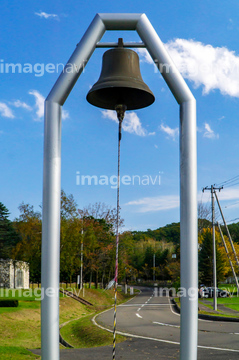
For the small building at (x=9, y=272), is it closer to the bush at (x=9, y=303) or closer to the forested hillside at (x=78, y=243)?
the forested hillside at (x=78, y=243)

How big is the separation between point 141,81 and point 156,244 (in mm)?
82148

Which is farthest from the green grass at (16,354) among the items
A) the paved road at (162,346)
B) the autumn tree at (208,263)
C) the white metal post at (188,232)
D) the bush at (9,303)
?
the autumn tree at (208,263)

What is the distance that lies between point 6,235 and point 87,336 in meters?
47.3

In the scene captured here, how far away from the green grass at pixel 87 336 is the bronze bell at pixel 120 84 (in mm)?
10538

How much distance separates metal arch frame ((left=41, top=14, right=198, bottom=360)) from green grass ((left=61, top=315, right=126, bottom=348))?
10.3 metres

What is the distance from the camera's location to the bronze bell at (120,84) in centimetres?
390

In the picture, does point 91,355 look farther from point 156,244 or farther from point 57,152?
point 156,244

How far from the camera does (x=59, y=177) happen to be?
3621 mm

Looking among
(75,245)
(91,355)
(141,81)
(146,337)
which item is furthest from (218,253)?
(141,81)

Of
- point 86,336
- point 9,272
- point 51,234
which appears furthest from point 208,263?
point 51,234

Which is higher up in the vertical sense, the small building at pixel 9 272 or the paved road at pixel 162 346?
the paved road at pixel 162 346

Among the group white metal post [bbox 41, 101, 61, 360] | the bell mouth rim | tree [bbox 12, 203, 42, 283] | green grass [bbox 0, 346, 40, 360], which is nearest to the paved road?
green grass [bbox 0, 346, 40, 360]

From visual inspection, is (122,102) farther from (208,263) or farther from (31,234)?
(208,263)

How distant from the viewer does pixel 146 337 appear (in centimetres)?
1380
